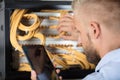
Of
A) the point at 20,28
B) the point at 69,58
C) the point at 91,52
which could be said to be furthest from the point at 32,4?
the point at 91,52

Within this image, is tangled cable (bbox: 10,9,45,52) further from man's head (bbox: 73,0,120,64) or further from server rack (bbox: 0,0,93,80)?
man's head (bbox: 73,0,120,64)

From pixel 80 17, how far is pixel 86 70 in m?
0.62

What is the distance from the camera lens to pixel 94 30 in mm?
786

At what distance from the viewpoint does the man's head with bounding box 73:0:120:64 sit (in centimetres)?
76

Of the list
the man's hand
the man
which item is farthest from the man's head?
→ the man's hand

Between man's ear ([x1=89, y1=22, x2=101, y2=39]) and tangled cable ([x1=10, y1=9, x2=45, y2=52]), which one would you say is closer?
man's ear ([x1=89, y1=22, x2=101, y2=39])

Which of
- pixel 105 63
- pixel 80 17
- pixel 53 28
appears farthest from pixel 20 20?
pixel 105 63

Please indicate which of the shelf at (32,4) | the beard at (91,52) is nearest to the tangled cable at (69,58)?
the shelf at (32,4)

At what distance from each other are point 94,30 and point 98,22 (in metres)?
0.02

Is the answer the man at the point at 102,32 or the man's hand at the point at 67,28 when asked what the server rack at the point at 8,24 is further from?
the man at the point at 102,32

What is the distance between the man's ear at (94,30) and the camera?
78cm

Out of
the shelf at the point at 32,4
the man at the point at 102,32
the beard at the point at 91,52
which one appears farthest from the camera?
the shelf at the point at 32,4

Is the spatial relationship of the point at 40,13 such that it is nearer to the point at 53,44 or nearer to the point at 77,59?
the point at 53,44

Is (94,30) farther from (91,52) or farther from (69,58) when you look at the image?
(69,58)
